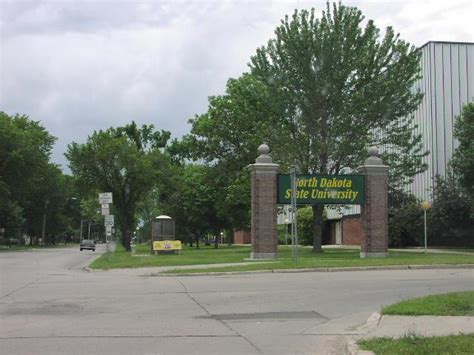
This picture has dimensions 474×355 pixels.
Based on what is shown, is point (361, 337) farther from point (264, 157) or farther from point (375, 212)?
point (375, 212)

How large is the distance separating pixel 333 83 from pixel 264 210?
9618mm

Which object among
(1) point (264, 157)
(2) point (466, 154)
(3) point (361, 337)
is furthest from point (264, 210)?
(3) point (361, 337)

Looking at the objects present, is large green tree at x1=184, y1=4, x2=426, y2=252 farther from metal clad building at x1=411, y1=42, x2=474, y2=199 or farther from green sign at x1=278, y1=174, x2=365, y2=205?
metal clad building at x1=411, y1=42, x2=474, y2=199

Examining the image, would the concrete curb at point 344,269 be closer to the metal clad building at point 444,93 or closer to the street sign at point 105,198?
the street sign at point 105,198

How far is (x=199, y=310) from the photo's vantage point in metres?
12.1

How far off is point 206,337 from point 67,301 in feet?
18.4

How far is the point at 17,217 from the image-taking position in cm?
8025

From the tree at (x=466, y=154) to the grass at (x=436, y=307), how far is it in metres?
26.4

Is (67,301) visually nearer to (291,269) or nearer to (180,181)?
(291,269)

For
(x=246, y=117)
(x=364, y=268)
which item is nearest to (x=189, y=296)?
(x=364, y=268)

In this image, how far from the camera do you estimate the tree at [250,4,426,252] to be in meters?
33.3

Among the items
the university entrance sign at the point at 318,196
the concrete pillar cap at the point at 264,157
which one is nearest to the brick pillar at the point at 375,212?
the university entrance sign at the point at 318,196

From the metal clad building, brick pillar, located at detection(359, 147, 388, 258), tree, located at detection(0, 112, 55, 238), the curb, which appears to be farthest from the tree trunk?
tree, located at detection(0, 112, 55, 238)

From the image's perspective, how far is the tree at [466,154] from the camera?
36438 mm
